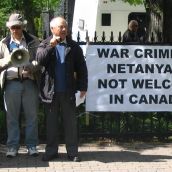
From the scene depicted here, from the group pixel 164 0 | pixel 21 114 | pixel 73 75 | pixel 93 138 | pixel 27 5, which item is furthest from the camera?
pixel 27 5

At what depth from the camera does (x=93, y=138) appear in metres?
9.29

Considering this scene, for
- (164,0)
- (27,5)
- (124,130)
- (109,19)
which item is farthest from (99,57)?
(109,19)

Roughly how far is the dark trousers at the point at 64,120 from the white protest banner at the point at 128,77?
123 cm

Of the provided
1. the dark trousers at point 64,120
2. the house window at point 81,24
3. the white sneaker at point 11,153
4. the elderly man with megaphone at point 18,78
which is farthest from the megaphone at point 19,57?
the house window at point 81,24

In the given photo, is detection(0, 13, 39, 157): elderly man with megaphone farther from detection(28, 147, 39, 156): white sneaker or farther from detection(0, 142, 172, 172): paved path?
detection(0, 142, 172, 172): paved path

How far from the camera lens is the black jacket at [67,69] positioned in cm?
752

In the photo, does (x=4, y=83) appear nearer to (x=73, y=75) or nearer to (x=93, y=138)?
(x=73, y=75)

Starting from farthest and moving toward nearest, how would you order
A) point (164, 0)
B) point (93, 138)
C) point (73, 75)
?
point (164, 0), point (93, 138), point (73, 75)

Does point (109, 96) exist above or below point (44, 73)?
below

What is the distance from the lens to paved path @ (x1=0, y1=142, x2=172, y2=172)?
7.53 metres

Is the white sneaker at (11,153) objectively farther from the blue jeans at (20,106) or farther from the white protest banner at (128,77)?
the white protest banner at (128,77)

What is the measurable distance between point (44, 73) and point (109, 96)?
1.66m

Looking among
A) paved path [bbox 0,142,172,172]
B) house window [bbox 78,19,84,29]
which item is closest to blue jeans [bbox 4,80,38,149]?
paved path [bbox 0,142,172,172]

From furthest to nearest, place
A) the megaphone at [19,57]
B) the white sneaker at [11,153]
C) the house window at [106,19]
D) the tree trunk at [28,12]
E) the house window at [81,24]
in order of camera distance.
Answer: the house window at [106,19] < the house window at [81,24] < the tree trunk at [28,12] < the white sneaker at [11,153] < the megaphone at [19,57]
